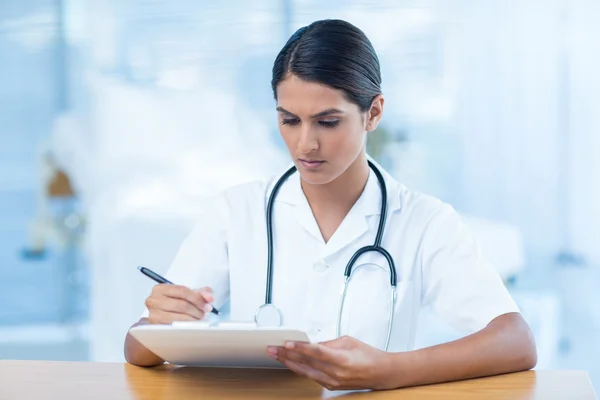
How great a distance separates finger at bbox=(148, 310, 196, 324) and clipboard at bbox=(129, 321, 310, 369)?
55 mm

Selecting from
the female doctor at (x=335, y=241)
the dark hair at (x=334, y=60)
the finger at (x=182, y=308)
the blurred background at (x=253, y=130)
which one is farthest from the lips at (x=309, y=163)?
the blurred background at (x=253, y=130)

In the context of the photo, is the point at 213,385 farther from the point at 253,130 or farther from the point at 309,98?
the point at 253,130

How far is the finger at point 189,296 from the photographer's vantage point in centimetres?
125

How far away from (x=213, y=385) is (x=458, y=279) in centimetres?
51

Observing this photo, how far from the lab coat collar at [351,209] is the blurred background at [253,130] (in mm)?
1126

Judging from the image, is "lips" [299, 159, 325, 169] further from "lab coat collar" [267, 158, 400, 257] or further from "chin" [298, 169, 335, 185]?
"lab coat collar" [267, 158, 400, 257]

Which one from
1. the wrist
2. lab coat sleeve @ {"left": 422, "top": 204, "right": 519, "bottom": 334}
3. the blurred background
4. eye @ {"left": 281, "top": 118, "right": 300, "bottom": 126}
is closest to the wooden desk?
the wrist

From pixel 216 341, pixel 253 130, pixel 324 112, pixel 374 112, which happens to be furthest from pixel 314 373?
pixel 253 130

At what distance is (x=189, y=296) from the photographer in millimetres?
1254

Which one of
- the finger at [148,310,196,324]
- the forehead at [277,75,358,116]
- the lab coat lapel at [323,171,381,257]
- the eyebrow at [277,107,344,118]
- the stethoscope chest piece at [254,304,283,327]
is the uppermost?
the forehead at [277,75,358,116]

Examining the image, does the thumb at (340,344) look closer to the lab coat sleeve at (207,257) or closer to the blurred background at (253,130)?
the lab coat sleeve at (207,257)

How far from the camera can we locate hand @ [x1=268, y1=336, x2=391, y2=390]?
1082mm

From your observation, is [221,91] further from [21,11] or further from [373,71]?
[373,71]

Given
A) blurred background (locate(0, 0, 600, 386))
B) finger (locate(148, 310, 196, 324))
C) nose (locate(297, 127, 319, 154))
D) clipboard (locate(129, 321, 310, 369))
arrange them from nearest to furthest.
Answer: clipboard (locate(129, 321, 310, 369)), finger (locate(148, 310, 196, 324)), nose (locate(297, 127, 319, 154)), blurred background (locate(0, 0, 600, 386))
